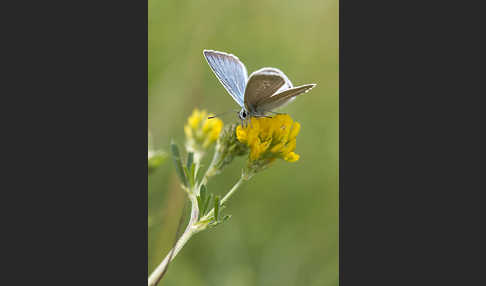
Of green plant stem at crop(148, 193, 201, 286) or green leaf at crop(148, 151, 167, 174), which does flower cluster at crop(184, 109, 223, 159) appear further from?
green plant stem at crop(148, 193, 201, 286)

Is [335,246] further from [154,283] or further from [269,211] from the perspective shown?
[154,283]

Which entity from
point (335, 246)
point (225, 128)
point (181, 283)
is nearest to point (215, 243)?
point (181, 283)

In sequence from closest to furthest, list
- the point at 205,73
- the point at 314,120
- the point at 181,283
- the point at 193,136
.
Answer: the point at 193,136 → the point at 181,283 → the point at 205,73 → the point at 314,120

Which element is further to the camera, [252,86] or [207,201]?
[252,86]

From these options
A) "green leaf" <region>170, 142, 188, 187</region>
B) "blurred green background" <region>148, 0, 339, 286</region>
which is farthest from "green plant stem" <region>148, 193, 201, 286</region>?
"blurred green background" <region>148, 0, 339, 286</region>

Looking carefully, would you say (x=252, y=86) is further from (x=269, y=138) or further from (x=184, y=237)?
(x=184, y=237)

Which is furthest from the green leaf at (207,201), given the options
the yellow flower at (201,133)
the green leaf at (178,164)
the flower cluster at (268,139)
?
the yellow flower at (201,133)

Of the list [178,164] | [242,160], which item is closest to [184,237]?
[178,164]
